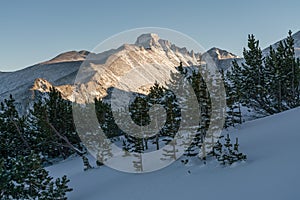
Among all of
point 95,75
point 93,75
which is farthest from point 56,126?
point 93,75

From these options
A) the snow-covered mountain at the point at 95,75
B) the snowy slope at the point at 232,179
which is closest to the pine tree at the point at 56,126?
the snowy slope at the point at 232,179

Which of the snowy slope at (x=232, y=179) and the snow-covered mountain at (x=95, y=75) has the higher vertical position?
the snow-covered mountain at (x=95, y=75)

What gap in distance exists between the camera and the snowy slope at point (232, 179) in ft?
31.3

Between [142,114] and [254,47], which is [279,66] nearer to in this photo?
[254,47]

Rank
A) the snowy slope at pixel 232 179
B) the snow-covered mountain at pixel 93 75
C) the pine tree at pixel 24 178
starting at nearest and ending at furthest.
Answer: the snowy slope at pixel 232 179, the pine tree at pixel 24 178, the snow-covered mountain at pixel 93 75

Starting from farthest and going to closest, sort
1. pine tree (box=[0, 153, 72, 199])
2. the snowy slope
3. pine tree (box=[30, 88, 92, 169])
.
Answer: pine tree (box=[30, 88, 92, 169])
pine tree (box=[0, 153, 72, 199])
the snowy slope

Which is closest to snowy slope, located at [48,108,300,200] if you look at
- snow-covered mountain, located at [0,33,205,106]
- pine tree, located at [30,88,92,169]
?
pine tree, located at [30,88,92,169]

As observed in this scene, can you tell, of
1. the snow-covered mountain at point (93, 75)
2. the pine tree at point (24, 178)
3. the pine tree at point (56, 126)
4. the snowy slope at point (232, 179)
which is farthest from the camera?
the snow-covered mountain at point (93, 75)

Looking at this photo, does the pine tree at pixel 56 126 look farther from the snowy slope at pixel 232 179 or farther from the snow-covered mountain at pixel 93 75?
the snow-covered mountain at pixel 93 75

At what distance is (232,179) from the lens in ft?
36.8

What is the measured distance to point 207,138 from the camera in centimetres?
1767

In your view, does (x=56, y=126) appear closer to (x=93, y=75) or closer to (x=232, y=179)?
(x=232, y=179)

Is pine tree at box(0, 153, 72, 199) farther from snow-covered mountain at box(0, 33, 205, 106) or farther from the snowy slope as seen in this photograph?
snow-covered mountain at box(0, 33, 205, 106)

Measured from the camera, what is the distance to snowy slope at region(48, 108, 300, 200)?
376 inches
